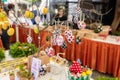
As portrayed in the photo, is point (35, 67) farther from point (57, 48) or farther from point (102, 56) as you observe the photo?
point (57, 48)

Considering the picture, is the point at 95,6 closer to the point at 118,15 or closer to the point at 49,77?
the point at 118,15

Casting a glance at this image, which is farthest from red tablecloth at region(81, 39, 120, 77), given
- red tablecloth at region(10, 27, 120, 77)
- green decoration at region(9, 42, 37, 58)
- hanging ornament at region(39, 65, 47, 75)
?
hanging ornament at region(39, 65, 47, 75)

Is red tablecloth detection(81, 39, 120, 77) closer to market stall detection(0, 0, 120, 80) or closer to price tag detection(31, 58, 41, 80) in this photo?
market stall detection(0, 0, 120, 80)

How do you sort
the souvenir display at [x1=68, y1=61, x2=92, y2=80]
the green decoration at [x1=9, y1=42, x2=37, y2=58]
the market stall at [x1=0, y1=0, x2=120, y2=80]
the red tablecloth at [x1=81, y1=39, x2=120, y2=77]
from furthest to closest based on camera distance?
the red tablecloth at [x1=81, y1=39, x2=120, y2=77]
the green decoration at [x1=9, y1=42, x2=37, y2=58]
the market stall at [x1=0, y1=0, x2=120, y2=80]
the souvenir display at [x1=68, y1=61, x2=92, y2=80]

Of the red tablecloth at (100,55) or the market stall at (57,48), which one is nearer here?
the market stall at (57,48)

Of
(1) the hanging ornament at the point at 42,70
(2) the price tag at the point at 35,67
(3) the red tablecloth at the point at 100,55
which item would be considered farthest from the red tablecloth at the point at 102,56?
(2) the price tag at the point at 35,67

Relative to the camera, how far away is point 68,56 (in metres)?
3.72

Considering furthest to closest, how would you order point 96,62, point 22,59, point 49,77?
1. point 96,62
2. point 22,59
3. point 49,77

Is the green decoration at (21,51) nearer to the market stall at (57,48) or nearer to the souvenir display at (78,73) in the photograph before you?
the market stall at (57,48)

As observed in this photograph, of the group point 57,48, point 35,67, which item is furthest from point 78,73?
point 57,48

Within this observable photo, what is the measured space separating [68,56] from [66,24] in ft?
2.28

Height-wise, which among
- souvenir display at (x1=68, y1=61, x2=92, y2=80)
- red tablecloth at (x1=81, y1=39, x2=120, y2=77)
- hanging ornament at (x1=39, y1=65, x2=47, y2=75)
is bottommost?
red tablecloth at (x1=81, y1=39, x2=120, y2=77)

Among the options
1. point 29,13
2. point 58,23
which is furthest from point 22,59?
point 58,23

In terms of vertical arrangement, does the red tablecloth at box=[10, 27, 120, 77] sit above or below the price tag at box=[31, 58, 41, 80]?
below
